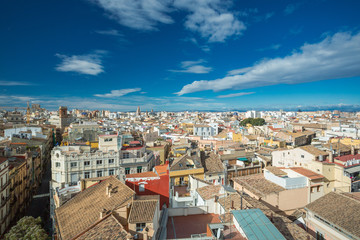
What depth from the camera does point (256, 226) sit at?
466 inches

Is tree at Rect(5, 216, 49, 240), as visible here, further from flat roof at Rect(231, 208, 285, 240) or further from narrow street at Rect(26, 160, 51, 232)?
flat roof at Rect(231, 208, 285, 240)

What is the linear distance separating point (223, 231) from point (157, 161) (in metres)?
27.0


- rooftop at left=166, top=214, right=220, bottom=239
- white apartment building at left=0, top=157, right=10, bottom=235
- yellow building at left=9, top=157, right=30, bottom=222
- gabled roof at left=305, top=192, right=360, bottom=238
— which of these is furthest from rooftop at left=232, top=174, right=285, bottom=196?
yellow building at left=9, top=157, right=30, bottom=222

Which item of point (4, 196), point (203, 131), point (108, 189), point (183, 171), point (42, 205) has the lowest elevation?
point (42, 205)

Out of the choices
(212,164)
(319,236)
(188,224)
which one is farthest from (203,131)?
(188,224)

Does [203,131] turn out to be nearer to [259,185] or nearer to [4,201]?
[259,185]

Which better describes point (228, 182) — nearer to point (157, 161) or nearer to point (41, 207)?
point (157, 161)

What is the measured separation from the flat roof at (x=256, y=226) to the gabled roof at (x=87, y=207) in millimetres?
7415

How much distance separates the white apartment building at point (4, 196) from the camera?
2480 cm

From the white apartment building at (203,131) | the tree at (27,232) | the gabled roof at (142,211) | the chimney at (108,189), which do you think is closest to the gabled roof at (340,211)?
the gabled roof at (142,211)

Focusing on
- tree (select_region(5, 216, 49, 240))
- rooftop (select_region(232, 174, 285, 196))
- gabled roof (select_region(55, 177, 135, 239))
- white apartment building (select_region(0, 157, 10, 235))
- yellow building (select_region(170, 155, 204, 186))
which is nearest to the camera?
gabled roof (select_region(55, 177, 135, 239))

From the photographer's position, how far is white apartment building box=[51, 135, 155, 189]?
28047 millimetres

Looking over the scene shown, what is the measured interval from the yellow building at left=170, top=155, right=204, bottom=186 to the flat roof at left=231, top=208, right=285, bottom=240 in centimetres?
1500

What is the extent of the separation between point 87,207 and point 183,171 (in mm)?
13770
